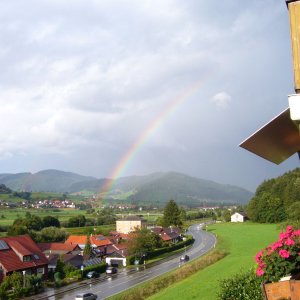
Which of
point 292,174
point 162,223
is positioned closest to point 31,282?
point 162,223

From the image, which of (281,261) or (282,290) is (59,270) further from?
(282,290)

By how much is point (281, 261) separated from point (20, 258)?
3983cm

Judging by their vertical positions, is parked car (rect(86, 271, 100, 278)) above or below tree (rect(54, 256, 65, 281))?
below

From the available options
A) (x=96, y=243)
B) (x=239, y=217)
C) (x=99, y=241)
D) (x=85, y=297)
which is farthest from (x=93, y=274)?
(x=239, y=217)

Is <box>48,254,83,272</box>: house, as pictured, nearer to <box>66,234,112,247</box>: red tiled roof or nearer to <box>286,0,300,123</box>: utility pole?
<box>66,234,112,247</box>: red tiled roof

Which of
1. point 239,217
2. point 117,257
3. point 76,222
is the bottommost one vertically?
point 239,217

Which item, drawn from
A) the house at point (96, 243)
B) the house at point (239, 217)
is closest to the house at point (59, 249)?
the house at point (96, 243)

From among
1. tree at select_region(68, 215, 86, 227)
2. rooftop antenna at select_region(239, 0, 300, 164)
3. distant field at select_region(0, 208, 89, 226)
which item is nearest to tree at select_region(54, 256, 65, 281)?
rooftop antenna at select_region(239, 0, 300, 164)

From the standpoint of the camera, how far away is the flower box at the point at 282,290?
202 inches

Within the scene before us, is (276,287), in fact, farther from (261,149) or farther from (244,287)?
(244,287)

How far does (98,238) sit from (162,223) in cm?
4056

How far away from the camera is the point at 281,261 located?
5.88 metres

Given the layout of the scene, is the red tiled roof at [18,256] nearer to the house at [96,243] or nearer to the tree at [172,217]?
the house at [96,243]

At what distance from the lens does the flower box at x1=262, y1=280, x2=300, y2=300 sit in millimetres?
5128
